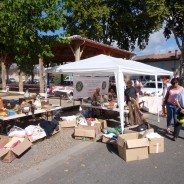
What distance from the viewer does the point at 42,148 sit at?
6598 mm

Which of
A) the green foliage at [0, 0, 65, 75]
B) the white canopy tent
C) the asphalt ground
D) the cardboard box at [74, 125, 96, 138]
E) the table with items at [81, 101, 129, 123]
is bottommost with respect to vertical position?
the asphalt ground

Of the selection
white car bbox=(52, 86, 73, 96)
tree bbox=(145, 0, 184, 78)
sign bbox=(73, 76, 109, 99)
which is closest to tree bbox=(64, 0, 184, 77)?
tree bbox=(145, 0, 184, 78)

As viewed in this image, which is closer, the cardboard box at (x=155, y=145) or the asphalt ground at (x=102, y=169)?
the asphalt ground at (x=102, y=169)

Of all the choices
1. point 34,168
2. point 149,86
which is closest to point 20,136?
point 34,168

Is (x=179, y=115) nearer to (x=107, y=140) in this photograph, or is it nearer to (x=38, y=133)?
(x=107, y=140)

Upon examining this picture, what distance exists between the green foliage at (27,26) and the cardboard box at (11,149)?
3082 mm

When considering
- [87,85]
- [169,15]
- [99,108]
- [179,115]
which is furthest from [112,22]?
[179,115]

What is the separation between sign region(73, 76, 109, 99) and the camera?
12047 mm

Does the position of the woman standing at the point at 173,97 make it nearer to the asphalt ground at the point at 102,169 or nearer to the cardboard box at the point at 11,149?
the asphalt ground at the point at 102,169

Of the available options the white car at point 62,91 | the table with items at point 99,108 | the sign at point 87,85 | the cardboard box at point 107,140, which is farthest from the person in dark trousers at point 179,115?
the white car at point 62,91

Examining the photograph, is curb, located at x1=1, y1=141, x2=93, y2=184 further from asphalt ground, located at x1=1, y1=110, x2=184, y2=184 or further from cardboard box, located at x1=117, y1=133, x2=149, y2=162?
cardboard box, located at x1=117, y1=133, x2=149, y2=162

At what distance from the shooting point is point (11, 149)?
5.74m

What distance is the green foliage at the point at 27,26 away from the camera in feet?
23.3

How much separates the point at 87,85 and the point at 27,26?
5.21m
